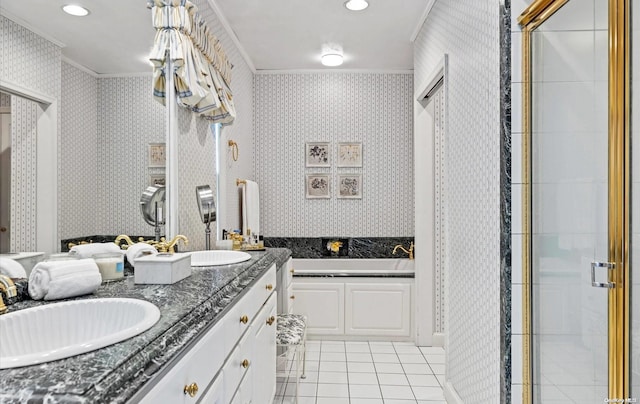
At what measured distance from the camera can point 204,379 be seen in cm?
117

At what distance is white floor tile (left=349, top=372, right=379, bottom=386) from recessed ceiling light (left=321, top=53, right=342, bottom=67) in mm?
2596

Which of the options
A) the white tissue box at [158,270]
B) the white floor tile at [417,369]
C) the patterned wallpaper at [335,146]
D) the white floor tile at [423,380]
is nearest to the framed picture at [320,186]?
the patterned wallpaper at [335,146]

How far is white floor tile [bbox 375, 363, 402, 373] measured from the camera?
3.02 meters

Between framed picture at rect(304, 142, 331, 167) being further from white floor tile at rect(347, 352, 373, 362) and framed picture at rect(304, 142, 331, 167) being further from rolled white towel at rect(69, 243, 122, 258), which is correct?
rolled white towel at rect(69, 243, 122, 258)

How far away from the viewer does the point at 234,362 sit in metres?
1.49

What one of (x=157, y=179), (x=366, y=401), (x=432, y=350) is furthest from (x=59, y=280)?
(x=432, y=350)

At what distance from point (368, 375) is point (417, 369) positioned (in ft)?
1.28

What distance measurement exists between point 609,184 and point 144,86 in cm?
187

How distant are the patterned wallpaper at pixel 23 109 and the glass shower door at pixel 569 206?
1.75 meters

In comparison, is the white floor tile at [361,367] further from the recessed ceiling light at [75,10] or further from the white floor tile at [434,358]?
the recessed ceiling light at [75,10]

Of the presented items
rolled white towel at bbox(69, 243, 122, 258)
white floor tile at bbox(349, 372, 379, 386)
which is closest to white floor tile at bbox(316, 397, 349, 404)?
white floor tile at bbox(349, 372, 379, 386)

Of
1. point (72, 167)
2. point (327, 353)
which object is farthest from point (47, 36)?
point (327, 353)

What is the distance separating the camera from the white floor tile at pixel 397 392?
8.54 feet

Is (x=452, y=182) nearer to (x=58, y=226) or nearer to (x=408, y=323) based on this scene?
(x=408, y=323)
